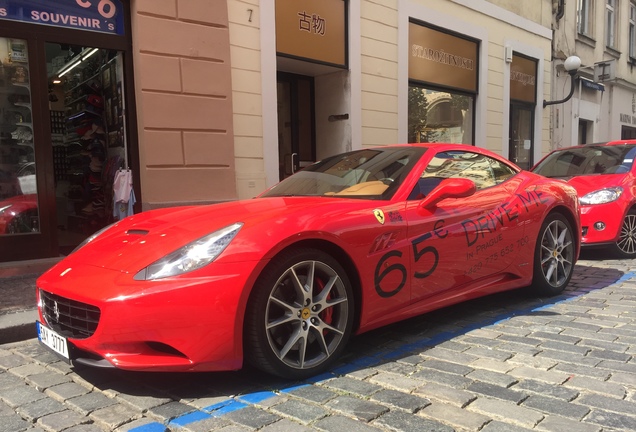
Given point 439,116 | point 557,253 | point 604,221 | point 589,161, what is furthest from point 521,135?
point 557,253

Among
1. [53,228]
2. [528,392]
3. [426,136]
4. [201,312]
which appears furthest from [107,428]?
[426,136]

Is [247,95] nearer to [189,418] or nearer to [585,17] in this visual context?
[189,418]

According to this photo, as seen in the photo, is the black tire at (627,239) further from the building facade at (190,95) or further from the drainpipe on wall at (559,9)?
the drainpipe on wall at (559,9)

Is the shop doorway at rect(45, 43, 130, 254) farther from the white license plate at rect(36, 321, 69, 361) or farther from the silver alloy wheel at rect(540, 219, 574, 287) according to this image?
the silver alloy wheel at rect(540, 219, 574, 287)

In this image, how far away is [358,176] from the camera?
3658 millimetres

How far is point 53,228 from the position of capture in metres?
6.04

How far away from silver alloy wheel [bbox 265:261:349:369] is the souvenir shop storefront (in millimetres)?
4354

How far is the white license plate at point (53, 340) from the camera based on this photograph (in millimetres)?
2615

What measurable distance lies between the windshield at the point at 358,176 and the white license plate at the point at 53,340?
5.63 feet

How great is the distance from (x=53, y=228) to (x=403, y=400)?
5.01m

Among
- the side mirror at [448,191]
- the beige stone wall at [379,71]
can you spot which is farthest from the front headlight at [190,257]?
the beige stone wall at [379,71]

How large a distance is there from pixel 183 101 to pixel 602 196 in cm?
523

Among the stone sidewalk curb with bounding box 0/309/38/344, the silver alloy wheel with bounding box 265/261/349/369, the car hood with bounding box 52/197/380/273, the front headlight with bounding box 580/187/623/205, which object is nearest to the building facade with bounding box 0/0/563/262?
the stone sidewalk curb with bounding box 0/309/38/344

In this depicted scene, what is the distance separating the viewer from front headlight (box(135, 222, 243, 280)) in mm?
2475
